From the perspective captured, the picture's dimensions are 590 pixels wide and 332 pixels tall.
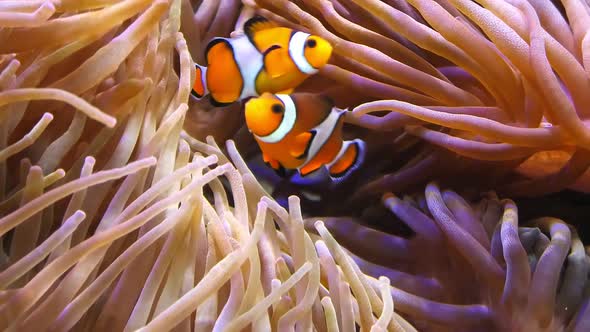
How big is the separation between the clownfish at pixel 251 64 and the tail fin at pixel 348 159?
0.51 feet

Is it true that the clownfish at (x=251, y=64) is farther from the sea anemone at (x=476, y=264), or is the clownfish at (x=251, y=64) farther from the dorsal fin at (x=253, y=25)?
the sea anemone at (x=476, y=264)

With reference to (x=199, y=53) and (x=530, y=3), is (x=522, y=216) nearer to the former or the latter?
(x=530, y=3)

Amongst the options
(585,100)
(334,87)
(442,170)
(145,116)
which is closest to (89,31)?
(145,116)

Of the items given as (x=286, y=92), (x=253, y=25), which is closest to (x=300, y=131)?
(x=286, y=92)

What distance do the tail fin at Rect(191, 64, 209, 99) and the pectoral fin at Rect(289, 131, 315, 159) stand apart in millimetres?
200

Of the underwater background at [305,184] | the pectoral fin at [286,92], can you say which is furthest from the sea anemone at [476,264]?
the pectoral fin at [286,92]

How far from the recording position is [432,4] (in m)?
1.00

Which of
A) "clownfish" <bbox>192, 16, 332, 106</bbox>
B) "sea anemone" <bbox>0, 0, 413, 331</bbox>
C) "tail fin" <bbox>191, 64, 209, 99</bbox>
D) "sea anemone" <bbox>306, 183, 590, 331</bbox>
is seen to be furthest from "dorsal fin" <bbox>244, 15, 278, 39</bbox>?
"sea anemone" <bbox>306, 183, 590, 331</bbox>

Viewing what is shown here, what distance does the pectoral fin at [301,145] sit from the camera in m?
1.09

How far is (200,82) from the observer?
113 cm

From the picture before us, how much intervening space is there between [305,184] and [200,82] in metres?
0.29

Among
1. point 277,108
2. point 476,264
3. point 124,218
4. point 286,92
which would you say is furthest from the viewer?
point 286,92

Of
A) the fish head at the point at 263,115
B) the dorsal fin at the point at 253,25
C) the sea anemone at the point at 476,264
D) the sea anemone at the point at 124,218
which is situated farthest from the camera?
the dorsal fin at the point at 253,25

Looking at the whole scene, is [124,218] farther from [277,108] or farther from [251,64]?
[251,64]
